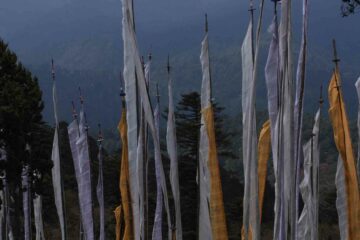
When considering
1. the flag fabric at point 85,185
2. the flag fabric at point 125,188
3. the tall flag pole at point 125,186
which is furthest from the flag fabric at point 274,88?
the flag fabric at point 85,185

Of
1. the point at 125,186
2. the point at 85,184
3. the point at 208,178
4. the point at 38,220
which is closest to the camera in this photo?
the point at 208,178

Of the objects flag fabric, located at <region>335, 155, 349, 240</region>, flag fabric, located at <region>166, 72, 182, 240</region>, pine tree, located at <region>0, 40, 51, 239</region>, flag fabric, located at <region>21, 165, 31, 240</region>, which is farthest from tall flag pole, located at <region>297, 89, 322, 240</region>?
flag fabric, located at <region>21, 165, 31, 240</region>

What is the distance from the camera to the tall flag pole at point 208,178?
16.0 metres

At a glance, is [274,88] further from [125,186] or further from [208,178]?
[125,186]

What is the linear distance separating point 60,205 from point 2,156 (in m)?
7.39

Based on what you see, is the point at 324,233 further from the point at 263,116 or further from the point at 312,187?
the point at 263,116

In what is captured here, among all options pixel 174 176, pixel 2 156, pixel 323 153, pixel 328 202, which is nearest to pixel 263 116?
pixel 323 153

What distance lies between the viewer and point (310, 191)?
15891mm

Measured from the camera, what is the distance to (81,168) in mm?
21375

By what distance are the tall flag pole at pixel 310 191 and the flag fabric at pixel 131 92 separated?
11.8 ft

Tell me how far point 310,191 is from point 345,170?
2.63m

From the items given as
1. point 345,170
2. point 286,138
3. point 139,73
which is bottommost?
point 345,170

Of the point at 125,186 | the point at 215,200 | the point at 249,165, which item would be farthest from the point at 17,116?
the point at 249,165

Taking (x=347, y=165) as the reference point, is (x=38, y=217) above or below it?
above
